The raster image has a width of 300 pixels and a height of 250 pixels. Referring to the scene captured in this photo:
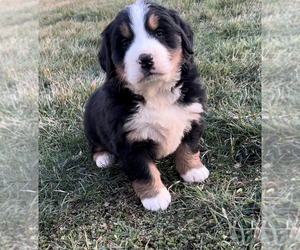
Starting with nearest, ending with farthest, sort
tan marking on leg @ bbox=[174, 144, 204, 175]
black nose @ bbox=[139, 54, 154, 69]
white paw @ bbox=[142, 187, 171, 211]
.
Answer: black nose @ bbox=[139, 54, 154, 69], white paw @ bbox=[142, 187, 171, 211], tan marking on leg @ bbox=[174, 144, 204, 175]

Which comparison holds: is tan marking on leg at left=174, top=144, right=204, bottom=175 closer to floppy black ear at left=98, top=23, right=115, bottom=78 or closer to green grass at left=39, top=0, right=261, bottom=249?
green grass at left=39, top=0, right=261, bottom=249

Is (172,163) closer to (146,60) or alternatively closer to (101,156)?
(101,156)

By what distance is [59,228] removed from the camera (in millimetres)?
2621

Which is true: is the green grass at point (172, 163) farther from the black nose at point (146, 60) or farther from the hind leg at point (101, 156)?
the black nose at point (146, 60)

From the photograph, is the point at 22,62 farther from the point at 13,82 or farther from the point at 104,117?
the point at 104,117

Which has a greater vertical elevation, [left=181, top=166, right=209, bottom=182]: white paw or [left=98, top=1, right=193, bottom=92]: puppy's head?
[left=98, top=1, right=193, bottom=92]: puppy's head

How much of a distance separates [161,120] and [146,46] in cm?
63

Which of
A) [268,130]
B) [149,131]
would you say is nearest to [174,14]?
[149,131]

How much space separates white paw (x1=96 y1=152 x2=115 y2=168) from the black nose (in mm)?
1415

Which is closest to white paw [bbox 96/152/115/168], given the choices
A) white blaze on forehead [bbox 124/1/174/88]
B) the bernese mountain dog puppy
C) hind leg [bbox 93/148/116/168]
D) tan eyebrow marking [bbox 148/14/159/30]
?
hind leg [bbox 93/148/116/168]

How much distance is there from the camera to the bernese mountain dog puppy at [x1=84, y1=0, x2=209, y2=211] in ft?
7.73

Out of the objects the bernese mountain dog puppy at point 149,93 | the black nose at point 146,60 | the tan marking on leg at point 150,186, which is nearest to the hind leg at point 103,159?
the bernese mountain dog puppy at point 149,93

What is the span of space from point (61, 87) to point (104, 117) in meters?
1.89

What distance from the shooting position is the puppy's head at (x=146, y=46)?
227cm
